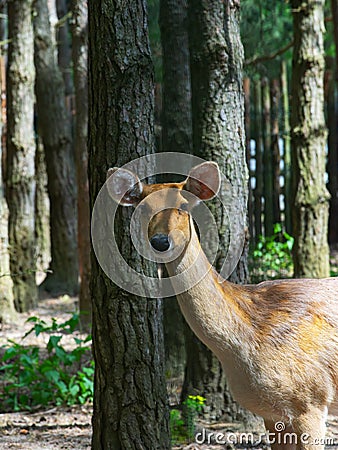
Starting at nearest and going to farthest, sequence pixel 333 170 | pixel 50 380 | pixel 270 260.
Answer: pixel 50 380 → pixel 270 260 → pixel 333 170

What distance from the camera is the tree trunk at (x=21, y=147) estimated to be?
36.6 ft

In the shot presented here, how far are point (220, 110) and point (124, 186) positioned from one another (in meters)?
2.01

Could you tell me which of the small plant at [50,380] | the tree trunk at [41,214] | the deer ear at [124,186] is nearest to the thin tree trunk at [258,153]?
the tree trunk at [41,214]

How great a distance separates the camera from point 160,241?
3791 millimetres

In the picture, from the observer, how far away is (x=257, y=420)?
18.4 ft

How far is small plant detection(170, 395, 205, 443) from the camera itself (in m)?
5.34

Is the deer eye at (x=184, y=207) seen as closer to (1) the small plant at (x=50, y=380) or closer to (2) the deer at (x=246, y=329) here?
(2) the deer at (x=246, y=329)

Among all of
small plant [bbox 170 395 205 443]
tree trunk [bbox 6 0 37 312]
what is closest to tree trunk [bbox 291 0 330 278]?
small plant [bbox 170 395 205 443]

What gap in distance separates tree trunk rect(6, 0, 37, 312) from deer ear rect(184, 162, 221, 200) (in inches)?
293

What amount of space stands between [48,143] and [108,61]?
903cm

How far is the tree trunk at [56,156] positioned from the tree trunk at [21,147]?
1.59m

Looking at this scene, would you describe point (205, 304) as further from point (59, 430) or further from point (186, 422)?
point (59, 430)

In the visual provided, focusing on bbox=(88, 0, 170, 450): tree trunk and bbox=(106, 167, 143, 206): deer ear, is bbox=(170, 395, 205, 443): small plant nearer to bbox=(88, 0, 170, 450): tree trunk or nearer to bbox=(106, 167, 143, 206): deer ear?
bbox=(88, 0, 170, 450): tree trunk

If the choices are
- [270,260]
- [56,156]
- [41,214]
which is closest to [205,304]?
[270,260]
